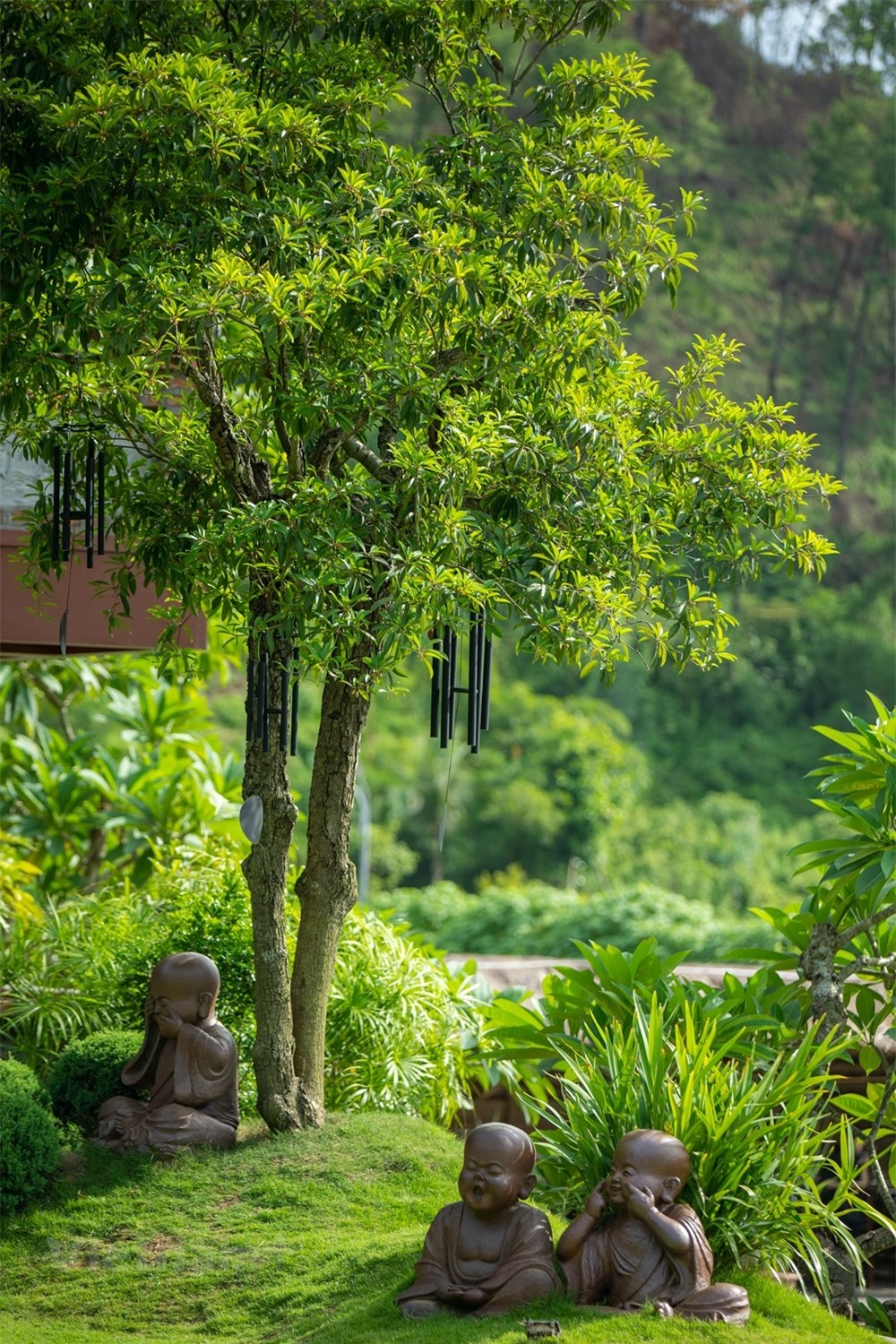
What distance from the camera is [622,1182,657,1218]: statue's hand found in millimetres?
3316

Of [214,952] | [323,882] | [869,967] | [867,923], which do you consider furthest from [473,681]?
[214,952]

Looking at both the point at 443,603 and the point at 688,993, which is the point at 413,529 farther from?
the point at 688,993

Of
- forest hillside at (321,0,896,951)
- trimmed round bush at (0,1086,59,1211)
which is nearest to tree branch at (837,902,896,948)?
trimmed round bush at (0,1086,59,1211)

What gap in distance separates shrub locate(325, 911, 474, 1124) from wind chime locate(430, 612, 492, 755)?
1647 mm

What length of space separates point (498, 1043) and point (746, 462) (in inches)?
103

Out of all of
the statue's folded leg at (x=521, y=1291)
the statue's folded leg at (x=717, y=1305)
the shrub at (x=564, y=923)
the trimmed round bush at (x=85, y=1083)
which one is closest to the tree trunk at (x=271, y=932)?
the trimmed round bush at (x=85, y=1083)

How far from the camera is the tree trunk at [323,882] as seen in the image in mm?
4730

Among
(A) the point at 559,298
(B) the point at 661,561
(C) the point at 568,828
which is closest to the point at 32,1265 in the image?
(B) the point at 661,561

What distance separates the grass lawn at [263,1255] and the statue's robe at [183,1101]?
73 mm

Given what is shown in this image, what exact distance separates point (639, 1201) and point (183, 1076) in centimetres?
182

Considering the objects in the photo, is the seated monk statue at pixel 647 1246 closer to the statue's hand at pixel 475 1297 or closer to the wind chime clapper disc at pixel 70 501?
the statue's hand at pixel 475 1297

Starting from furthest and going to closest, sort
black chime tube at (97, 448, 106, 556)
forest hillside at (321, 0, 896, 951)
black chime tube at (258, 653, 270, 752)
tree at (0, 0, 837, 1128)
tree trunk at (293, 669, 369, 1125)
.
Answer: forest hillside at (321, 0, 896, 951) < tree trunk at (293, 669, 369, 1125) < black chime tube at (97, 448, 106, 556) < black chime tube at (258, 653, 270, 752) < tree at (0, 0, 837, 1128)

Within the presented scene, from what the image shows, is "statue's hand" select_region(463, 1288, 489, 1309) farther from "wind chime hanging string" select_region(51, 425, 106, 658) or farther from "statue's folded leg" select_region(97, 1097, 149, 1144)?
"wind chime hanging string" select_region(51, 425, 106, 658)

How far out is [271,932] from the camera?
462cm
